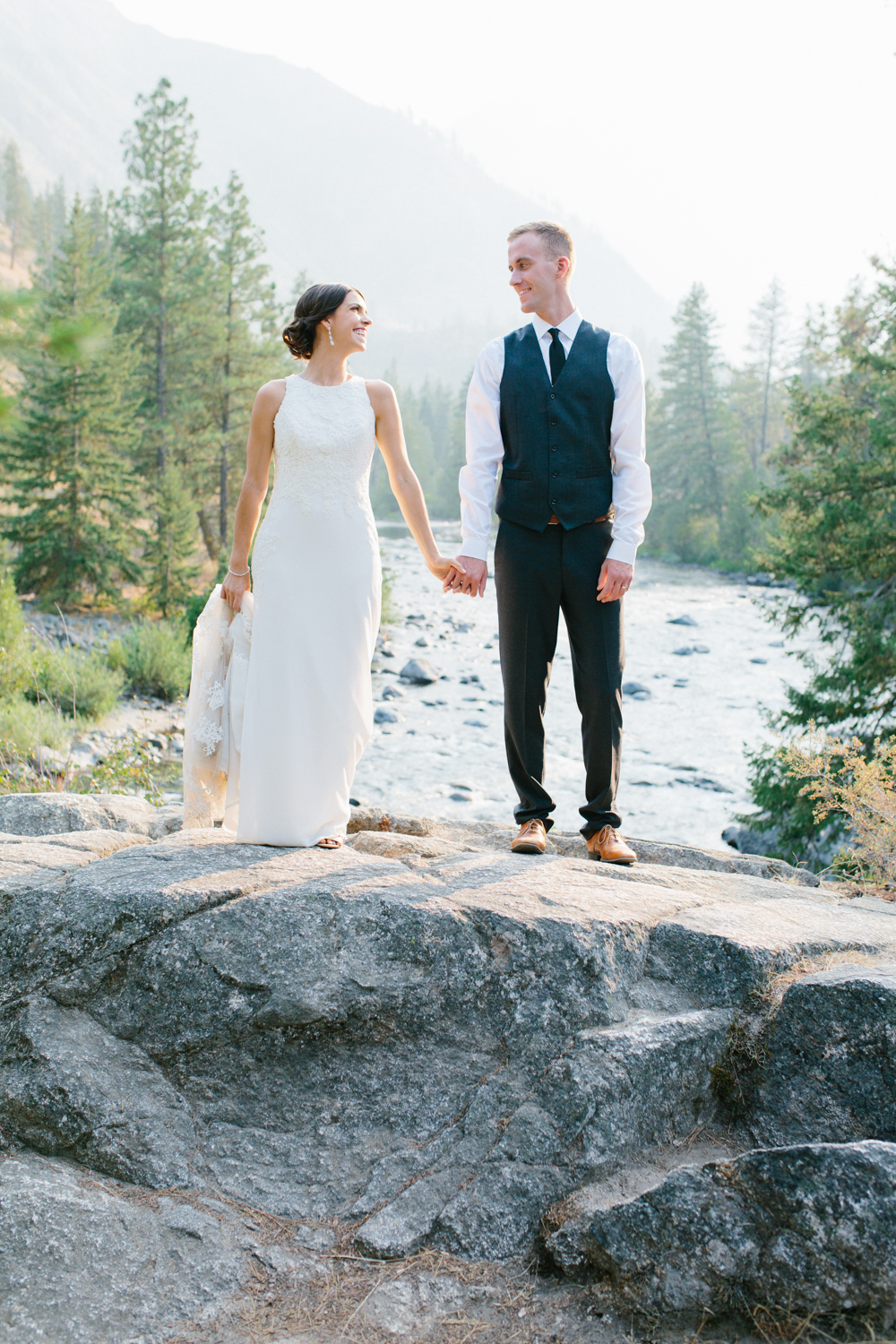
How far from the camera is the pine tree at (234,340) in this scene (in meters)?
23.3

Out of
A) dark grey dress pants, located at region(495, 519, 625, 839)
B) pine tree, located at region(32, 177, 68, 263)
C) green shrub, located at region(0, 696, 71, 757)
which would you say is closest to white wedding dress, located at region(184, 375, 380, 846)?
dark grey dress pants, located at region(495, 519, 625, 839)

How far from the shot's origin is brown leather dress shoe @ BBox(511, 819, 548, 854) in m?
3.88

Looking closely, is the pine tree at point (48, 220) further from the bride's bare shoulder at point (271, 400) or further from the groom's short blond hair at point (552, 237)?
the groom's short blond hair at point (552, 237)

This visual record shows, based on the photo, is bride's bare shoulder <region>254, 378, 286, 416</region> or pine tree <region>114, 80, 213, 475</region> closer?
bride's bare shoulder <region>254, 378, 286, 416</region>

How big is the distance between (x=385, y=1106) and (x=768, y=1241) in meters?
1.12

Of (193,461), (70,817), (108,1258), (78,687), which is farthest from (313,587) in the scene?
(193,461)

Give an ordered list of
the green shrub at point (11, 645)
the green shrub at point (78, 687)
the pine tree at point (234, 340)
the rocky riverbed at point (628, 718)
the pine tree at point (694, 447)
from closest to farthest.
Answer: the green shrub at point (11, 645) → the rocky riverbed at point (628, 718) → the green shrub at point (78, 687) → the pine tree at point (234, 340) → the pine tree at point (694, 447)

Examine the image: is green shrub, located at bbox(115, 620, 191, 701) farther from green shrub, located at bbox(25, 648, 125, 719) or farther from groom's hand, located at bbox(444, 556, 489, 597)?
groom's hand, located at bbox(444, 556, 489, 597)

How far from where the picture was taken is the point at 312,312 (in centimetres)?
384

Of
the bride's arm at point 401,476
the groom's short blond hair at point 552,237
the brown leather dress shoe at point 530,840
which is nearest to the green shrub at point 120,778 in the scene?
the bride's arm at point 401,476

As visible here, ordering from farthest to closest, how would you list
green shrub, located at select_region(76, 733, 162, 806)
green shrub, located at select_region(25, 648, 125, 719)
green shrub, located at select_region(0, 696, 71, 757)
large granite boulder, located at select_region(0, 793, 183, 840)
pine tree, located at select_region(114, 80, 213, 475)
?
1. pine tree, located at select_region(114, 80, 213, 475)
2. green shrub, located at select_region(25, 648, 125, 719)
3. green shrub, located at select_region(0, 696, 71, 757)
4. green shrub, located at select_region(76, 733, 162, 806)
5. large granite boulder, located at select_region(0, 793, 183, 840)

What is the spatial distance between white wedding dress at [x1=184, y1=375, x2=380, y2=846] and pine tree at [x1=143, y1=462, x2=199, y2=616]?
16.3 metres

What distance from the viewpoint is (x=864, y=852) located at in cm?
487

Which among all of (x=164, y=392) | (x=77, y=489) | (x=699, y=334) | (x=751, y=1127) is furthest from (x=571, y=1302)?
(x=699, y=334)
